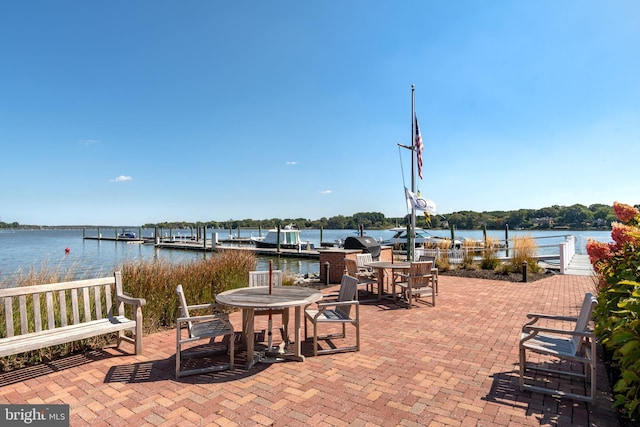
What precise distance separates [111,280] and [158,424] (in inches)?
100

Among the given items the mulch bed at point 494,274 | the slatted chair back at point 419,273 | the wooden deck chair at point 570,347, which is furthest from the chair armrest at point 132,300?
the mulch bed at point 494,274

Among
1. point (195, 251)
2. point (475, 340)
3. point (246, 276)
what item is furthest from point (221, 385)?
point (195, 251)

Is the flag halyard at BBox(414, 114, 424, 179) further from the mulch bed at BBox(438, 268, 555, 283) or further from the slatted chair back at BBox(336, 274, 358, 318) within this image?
the slatted chair back at BBox(336, 274, 358, 318)

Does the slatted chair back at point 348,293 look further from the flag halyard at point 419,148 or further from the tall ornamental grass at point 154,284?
the flag halyard at point 419,148

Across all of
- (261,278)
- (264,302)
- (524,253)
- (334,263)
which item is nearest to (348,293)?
(264,302)

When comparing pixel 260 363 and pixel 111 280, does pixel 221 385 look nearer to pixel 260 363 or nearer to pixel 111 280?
pixel 260 363

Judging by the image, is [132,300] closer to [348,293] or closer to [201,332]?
[201,332]

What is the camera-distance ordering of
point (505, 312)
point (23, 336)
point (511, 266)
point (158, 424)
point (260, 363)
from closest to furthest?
1. point (158, 424)
2. point (23, 336)
3. point (260, 363)
4. point (505, 312)
5. point (511, 266)

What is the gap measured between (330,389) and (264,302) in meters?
1.08

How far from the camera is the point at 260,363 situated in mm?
3883

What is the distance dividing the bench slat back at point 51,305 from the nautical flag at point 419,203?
1003cm

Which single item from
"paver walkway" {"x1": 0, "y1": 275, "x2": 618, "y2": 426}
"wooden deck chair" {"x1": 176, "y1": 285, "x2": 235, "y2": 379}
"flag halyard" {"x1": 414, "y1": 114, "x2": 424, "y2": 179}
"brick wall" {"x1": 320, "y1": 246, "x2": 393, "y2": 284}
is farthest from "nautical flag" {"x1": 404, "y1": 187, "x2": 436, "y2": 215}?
"wooden deck chair" {"x1": 176, "y1": 285, "x2": 235, "y2": 379}

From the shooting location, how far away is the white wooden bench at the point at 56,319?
348cm

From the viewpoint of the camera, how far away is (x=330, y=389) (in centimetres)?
322
